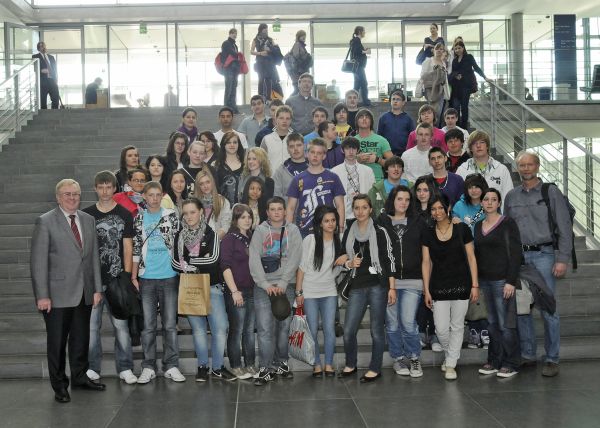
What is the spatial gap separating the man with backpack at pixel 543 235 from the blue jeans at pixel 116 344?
3886 millimetres

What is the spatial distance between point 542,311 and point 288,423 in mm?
2977

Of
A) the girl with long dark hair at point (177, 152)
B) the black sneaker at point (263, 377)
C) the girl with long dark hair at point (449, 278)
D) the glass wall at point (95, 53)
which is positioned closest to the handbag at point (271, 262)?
the black sneaker at point (263, 377)

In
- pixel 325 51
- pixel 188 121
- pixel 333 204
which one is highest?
pixel 325 51

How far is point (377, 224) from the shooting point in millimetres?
7152

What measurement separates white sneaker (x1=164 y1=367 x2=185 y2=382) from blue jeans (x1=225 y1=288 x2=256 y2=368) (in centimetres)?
49

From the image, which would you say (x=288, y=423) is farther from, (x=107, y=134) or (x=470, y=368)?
(x=107, y=134)

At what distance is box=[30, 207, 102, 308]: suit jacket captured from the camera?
21.0 ft

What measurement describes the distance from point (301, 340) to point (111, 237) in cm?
206

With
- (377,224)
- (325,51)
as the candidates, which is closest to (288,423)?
(377,224)

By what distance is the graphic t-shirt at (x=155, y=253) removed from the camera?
23.0ft

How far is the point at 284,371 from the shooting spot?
714cm

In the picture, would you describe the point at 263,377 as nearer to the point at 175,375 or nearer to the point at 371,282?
the point at 175,375

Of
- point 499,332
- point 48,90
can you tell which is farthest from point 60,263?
point 48,90

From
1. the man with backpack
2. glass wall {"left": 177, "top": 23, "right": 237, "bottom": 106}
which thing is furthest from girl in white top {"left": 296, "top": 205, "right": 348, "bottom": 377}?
glass wall {"left": 177, "top": 23, "right": 237, "bottom": 106}
